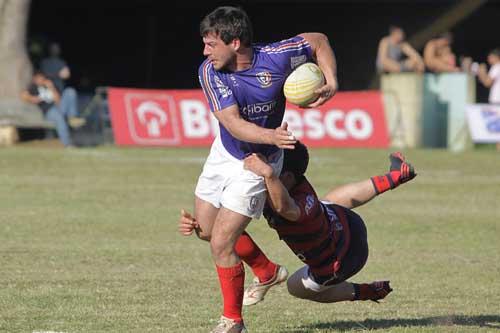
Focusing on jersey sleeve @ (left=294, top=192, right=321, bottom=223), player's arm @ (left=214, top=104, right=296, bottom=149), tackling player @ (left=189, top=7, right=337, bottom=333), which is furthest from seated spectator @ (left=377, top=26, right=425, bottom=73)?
player's arm @ (left=214, top=104, right=296, bottom=149)

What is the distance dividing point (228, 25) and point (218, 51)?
0.55 feet

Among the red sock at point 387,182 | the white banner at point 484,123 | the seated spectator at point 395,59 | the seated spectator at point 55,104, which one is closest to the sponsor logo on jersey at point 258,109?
the red sock at point 387,182

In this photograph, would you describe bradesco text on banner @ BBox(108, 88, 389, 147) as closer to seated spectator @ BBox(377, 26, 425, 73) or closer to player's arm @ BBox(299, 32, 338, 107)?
seated spectator @ BBox(377, 26, 425, 73)

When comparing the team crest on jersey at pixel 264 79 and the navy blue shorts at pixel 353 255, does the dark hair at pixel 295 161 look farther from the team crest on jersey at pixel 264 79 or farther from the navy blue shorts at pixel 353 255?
the team crest on jersey at pixel 264 79

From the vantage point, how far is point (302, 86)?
6816 mm

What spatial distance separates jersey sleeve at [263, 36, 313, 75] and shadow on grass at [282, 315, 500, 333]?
5.56 ft

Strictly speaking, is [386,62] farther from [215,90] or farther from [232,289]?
[232,289]

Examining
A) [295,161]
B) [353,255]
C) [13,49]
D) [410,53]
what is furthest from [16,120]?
[353,255]

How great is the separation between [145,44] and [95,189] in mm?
19716

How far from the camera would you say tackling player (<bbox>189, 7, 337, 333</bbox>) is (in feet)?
22.5

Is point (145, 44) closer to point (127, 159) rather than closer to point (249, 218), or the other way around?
point (127, 159)

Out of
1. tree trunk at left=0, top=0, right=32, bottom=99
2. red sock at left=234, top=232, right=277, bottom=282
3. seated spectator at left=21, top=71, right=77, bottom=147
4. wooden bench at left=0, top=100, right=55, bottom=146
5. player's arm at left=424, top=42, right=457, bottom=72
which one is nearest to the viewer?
red sock at left=234, top=232, right=277, bottom=282

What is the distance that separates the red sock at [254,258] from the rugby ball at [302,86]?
1.24 m

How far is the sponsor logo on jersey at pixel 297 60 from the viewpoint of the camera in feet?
23.4
